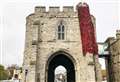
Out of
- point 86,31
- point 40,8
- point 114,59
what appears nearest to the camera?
point 86,31

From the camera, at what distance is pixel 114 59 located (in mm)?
24266

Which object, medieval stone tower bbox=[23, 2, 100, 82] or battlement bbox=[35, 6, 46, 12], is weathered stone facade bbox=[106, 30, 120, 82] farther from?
battlement bbox=[35, 6, 46, 12]

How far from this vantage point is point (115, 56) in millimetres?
23812

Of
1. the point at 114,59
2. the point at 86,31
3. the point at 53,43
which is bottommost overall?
the point at 114,59

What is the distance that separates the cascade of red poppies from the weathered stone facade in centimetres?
207

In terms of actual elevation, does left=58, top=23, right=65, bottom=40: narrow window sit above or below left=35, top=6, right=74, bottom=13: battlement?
below

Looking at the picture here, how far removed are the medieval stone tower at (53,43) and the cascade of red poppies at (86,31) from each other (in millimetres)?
354

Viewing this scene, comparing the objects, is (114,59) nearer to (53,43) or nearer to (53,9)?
(53,43)

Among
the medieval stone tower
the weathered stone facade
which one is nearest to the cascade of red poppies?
the medieval stone tower

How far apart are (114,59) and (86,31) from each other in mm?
4370

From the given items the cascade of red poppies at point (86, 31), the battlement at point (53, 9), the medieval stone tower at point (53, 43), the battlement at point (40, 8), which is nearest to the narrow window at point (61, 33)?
the medieval stone tower at point (53, 43)

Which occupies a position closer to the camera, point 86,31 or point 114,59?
point 86,31

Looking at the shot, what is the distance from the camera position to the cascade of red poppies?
71.7 ft

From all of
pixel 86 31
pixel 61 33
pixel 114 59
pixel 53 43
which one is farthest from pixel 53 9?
pixel 114 59
